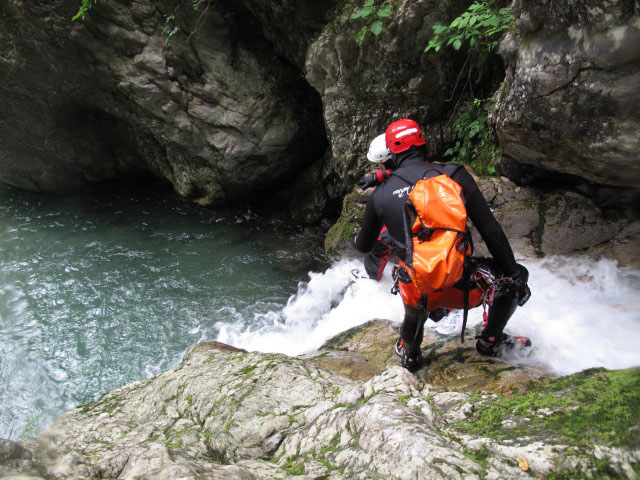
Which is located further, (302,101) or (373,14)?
(302,101)

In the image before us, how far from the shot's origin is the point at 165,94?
359 inches

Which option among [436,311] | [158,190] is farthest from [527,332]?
[158,190]

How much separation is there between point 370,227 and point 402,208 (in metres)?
0.41

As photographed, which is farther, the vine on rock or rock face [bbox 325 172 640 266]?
the vine on rock

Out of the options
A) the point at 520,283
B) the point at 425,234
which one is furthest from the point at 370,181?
the point at 520,283

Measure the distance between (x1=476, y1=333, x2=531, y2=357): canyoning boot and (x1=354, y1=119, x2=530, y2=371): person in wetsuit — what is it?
0.22 m

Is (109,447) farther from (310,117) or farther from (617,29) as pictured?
(310,117)

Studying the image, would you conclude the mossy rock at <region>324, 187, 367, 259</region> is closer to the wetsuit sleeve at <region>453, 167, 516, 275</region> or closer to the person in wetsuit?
the person in wetsuit

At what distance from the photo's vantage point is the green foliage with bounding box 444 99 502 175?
6082mm

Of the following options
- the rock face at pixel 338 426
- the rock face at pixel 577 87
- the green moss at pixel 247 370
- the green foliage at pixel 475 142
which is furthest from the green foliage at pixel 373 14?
the green moss at pixel 247 370

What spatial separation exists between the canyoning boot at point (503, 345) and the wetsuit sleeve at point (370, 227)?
1.44 m

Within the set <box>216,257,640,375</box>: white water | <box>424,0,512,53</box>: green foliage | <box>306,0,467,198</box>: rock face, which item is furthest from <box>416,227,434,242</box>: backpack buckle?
<box>306,0,467,198</box>: rock face

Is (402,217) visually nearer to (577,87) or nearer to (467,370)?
(467,370)

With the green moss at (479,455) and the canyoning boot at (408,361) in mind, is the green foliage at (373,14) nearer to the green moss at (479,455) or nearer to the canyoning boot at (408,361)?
the canyoning boot at (408,361)
